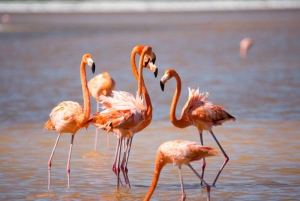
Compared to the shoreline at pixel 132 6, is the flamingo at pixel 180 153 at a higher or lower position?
lower

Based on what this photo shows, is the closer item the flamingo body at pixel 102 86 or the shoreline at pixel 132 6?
the flamingo body at pixel 102 86

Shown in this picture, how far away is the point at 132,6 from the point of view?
9450cm

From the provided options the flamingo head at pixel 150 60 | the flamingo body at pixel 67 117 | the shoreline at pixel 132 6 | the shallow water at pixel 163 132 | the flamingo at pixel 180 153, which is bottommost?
the shallow water at pixel 163 132

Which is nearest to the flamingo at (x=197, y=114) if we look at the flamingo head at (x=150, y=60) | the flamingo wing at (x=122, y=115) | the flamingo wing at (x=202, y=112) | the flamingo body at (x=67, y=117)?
the flamingo wing at (x=202, y=112)

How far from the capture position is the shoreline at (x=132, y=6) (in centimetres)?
8556

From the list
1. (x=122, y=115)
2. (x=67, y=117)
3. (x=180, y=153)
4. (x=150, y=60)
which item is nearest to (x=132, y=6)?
(x=150, y=60)

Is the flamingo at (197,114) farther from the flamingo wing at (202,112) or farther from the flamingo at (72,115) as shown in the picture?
the flamingo at (72,115)

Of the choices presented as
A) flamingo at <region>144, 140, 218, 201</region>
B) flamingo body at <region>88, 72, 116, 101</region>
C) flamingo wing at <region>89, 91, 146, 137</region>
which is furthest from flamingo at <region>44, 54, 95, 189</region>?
flamingo body at <region>88, 72, 116, 101</region>

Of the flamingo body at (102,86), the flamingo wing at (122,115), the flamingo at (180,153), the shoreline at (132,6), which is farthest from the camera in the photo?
the shoreline at (132,6)

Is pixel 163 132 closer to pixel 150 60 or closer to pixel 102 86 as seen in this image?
pixel 102 86

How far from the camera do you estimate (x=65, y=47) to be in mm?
25625

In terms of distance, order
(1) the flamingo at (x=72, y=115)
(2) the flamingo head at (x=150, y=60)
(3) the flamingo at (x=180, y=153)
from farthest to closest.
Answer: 1. (2) the flamingo head at (x=150, y=60)
2. (1) the flamingo at (x=72, y=115)
3. (3) the flamingo at (x=180, y=153)

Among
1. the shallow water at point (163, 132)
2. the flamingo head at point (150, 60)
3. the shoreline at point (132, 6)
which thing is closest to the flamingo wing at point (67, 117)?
the shallow water at point (163, 132)

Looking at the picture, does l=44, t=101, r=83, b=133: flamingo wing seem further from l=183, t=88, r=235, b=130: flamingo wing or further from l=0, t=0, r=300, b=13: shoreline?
l=0, t=0, r=300, b=13: shoreline
